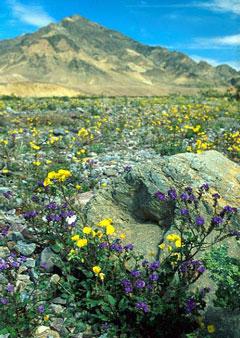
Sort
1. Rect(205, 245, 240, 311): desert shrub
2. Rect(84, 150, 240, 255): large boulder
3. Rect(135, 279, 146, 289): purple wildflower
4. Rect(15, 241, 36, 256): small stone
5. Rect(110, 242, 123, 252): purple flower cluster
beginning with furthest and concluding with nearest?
Rect(15, 241, 36, 256): small stone → Rect(84, 150, 240, 255): large boulder → Rect(110, 242, 123, 252): purple flower cluster → Rect(135, 279, 146, 289): purple wildflower → Rect(205, 245, 240, 311): desert shrub

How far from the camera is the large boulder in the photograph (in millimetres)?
5664

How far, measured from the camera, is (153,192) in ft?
18.8

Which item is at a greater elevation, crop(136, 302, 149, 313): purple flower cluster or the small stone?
crop(136, 302, 149, 313): purple flower cluster

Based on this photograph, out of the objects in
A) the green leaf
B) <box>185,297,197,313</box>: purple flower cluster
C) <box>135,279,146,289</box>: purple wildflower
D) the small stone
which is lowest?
the small stone

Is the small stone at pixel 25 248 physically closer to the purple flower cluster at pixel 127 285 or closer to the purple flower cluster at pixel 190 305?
the purple flower cluster at pixel 127 285

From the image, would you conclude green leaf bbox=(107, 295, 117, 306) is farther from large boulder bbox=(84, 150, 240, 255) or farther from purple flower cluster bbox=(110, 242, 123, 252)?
large boulder bbox=(84, 150, 240, 255)

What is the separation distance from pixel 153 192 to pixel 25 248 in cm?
176

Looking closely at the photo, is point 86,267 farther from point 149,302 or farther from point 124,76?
point 124,76

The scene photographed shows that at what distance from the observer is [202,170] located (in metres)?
5.95

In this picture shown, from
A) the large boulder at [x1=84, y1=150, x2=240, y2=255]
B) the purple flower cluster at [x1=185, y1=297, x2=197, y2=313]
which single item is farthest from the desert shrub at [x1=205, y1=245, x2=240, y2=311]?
the large boulder at [x1=84, y1=150, x2=240, y2=255]

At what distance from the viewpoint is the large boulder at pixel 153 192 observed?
5.66 metres

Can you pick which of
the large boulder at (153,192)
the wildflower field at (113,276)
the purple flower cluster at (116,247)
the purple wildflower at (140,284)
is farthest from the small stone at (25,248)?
the purple wildflower at (140,284)

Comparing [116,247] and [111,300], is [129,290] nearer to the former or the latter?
[111,300]

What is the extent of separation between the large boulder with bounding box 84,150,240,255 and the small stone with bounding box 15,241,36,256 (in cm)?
80
